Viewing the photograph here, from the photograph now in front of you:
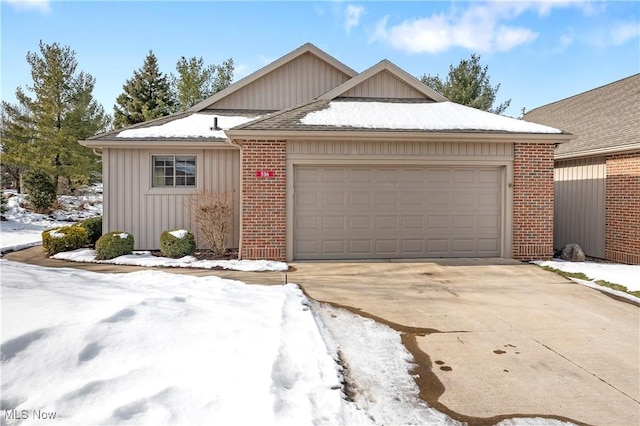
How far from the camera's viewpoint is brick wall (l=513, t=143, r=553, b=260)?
9.45 meters

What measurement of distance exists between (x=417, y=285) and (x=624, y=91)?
437 inches

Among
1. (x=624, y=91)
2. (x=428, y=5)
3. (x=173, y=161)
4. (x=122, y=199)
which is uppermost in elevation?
(x=428, y=5)

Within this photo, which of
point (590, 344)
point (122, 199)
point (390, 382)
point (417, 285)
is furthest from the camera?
point (122, 199)

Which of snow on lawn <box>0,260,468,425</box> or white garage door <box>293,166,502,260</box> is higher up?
white garage door <box>293,166,502,260</box>

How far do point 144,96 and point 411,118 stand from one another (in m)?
27.2

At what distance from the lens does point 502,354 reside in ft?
13.3

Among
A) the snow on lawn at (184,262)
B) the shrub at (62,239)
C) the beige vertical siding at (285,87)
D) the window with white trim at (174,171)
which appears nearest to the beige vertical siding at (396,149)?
the snow on lawn at (184,262)

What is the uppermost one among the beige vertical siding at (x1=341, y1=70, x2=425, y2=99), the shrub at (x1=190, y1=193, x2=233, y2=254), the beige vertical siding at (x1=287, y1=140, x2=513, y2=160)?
the beige vertical siding at (x1=341, y1=70, x2=425, y2=99)

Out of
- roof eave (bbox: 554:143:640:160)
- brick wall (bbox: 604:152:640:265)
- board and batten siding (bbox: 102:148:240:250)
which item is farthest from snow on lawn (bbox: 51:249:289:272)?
roof eave (bbox: 554:143:640:160)

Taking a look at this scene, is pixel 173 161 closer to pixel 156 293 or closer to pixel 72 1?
pixel 72 1

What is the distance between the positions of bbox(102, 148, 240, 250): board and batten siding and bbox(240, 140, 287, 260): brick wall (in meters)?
2.01

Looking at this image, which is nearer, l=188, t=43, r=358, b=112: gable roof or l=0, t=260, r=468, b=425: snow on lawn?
l=0, t=260, r=468, b=425: snow on lawn

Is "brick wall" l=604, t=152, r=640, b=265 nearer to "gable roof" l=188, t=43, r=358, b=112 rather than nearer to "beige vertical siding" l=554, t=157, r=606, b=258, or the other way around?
"beige vertical siding" l=554, t=157, r=606, b=258

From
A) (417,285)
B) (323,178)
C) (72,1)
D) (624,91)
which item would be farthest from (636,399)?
(624,91)
